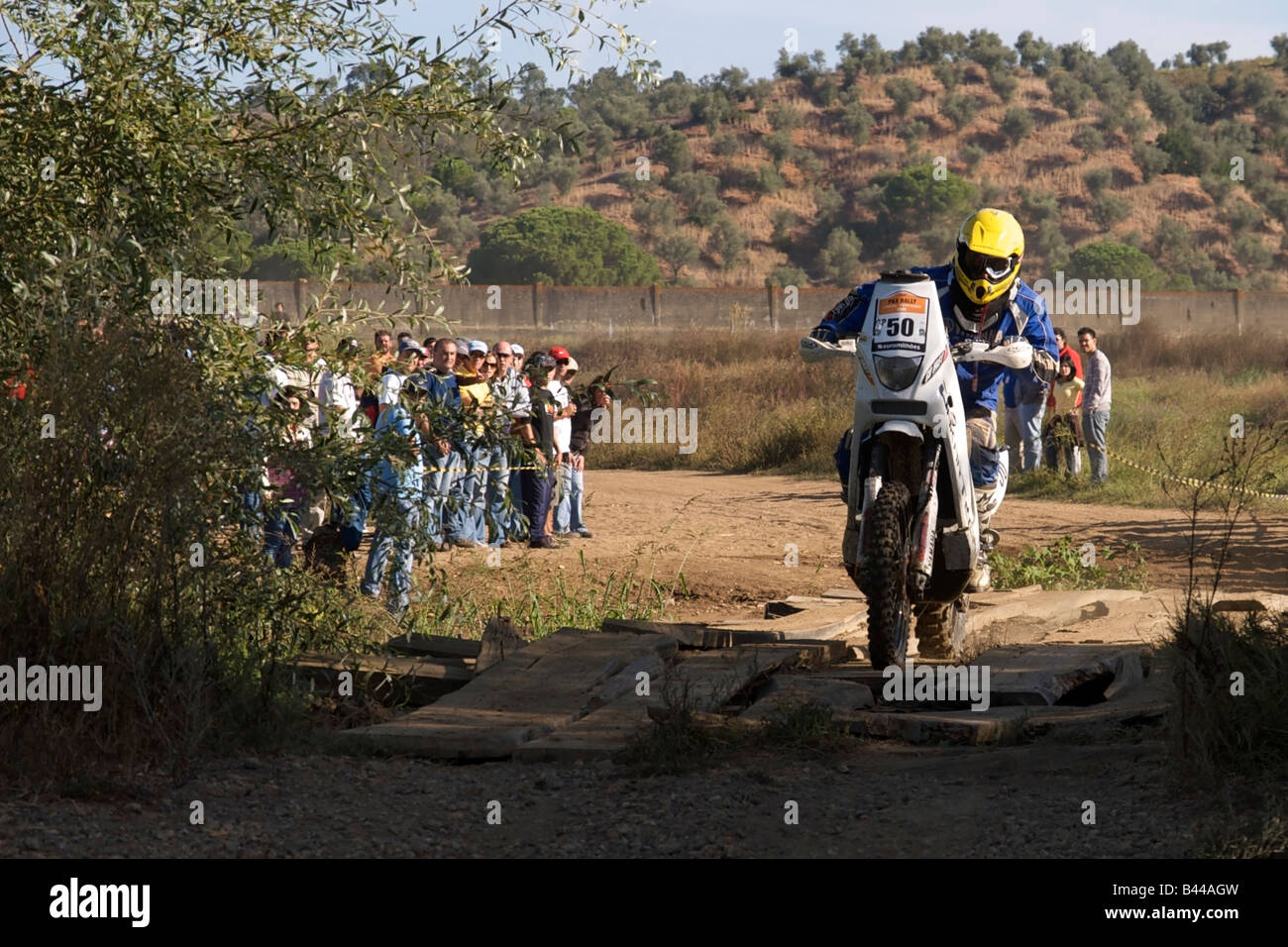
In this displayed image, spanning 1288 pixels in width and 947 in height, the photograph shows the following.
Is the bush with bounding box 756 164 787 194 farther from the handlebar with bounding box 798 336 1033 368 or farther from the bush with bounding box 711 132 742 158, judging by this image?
the handlebar with bounding box 798 336 1033 368

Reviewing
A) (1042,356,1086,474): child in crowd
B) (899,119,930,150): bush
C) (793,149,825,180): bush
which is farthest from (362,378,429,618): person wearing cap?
(899,119,930,150): bush

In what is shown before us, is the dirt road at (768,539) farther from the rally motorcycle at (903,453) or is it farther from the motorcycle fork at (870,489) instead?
the motorcycle fork at (870,489)

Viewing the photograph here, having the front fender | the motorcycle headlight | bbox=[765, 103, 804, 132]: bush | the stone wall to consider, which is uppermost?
bbox=[765, 103, 804, 132]: bush

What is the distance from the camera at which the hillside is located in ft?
220

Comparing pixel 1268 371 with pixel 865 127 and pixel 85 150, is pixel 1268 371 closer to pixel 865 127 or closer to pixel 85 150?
pixel 85 150

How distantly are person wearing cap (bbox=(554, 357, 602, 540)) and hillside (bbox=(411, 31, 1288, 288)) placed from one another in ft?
161

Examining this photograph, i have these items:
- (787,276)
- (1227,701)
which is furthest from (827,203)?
(1227,701)

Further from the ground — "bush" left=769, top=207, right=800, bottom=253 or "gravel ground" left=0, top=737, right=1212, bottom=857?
"bush" left=769, top=207, right=800, bottom=253

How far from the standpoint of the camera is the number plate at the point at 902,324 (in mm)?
6922

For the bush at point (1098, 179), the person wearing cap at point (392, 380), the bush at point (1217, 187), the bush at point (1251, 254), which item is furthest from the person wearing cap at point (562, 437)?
the bush at point (1217, 187)

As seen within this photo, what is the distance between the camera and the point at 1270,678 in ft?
17.0

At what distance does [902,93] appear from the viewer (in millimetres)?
81062

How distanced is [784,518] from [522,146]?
8.53m
